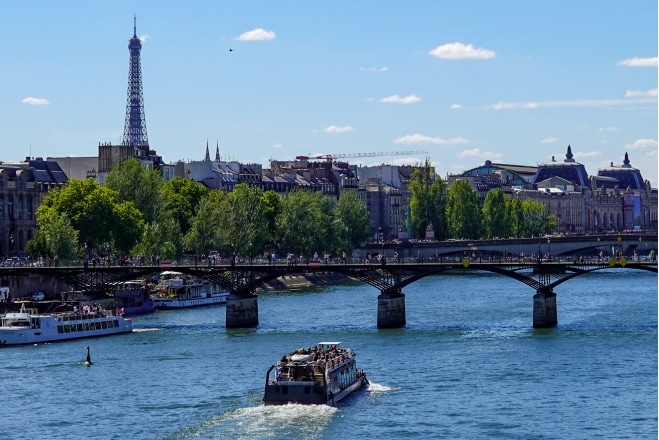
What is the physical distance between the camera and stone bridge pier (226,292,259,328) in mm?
104562

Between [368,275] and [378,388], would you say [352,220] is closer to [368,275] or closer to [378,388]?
[368,275]

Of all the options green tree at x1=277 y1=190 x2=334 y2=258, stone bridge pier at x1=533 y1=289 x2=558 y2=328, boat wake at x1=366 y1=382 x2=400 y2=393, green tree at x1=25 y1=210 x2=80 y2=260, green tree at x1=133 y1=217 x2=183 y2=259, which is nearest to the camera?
boat wake at x1=366 y1=382 x2=400 y2=393

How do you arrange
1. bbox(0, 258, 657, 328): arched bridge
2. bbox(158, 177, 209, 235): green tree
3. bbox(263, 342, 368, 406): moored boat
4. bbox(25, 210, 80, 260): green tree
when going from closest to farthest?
1. bbox(263, 342, 368, 406): moored boat
2. bbox(0, 258, 657, 328): arched bridge
3. bbox(25, 210, 80, 260): green tree
4. bbox(158, 177, 209, 235): green tree

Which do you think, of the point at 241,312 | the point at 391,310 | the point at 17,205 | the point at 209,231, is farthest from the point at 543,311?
the point at 17,205

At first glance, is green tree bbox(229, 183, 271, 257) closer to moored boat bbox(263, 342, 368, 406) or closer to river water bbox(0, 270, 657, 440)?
river water bbox(0, 270, 657, 440)

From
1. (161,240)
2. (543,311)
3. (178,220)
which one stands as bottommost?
(543,311)

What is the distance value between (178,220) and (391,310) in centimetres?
5997

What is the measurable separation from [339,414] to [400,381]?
958cm

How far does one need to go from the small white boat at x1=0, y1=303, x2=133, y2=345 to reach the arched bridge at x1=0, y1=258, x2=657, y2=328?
705cm

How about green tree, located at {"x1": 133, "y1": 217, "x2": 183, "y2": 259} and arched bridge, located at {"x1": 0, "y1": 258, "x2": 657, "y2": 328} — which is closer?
arched bridge, located at {"x1": 0, "y1": 258, "x2": 657, "y2": 328}

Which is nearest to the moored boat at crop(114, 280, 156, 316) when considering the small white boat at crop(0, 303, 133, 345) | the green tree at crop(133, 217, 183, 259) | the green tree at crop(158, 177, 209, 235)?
the small white boat at crop(0, 303, 133, 345)

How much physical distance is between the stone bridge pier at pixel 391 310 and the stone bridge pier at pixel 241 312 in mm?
8501

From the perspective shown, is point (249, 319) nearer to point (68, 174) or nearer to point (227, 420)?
point (227, 420)

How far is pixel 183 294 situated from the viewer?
128 metres
